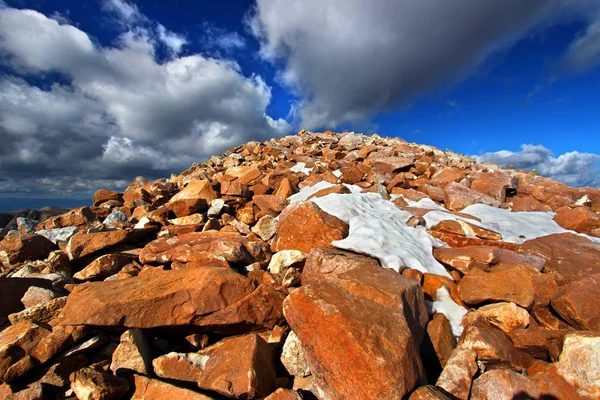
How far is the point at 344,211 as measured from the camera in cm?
759

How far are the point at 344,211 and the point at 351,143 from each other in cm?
1337

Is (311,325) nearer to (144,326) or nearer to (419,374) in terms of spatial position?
(419,374)

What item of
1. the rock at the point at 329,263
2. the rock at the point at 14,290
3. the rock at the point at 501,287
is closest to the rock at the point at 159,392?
the rock at the point at 329,263

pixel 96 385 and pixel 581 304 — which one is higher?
pixel 581 304

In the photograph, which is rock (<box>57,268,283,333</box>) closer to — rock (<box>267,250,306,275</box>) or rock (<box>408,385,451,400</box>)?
rock (<box>267,250,306,275</box>)

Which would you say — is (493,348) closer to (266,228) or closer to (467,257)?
(467,257)

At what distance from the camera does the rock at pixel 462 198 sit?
31.2ft

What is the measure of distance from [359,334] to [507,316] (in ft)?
9.43

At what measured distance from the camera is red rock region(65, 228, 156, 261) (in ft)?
21.0

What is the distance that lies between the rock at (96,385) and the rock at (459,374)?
3.96 m

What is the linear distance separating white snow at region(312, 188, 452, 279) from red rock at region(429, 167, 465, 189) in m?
3.89

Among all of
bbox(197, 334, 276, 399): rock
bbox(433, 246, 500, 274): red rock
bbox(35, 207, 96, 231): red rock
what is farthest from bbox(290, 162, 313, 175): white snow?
bbox(197, 334, 276, 399): rock

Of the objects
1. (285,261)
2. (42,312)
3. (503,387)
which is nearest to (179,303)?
(285,261)

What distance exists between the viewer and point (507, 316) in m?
4.26
